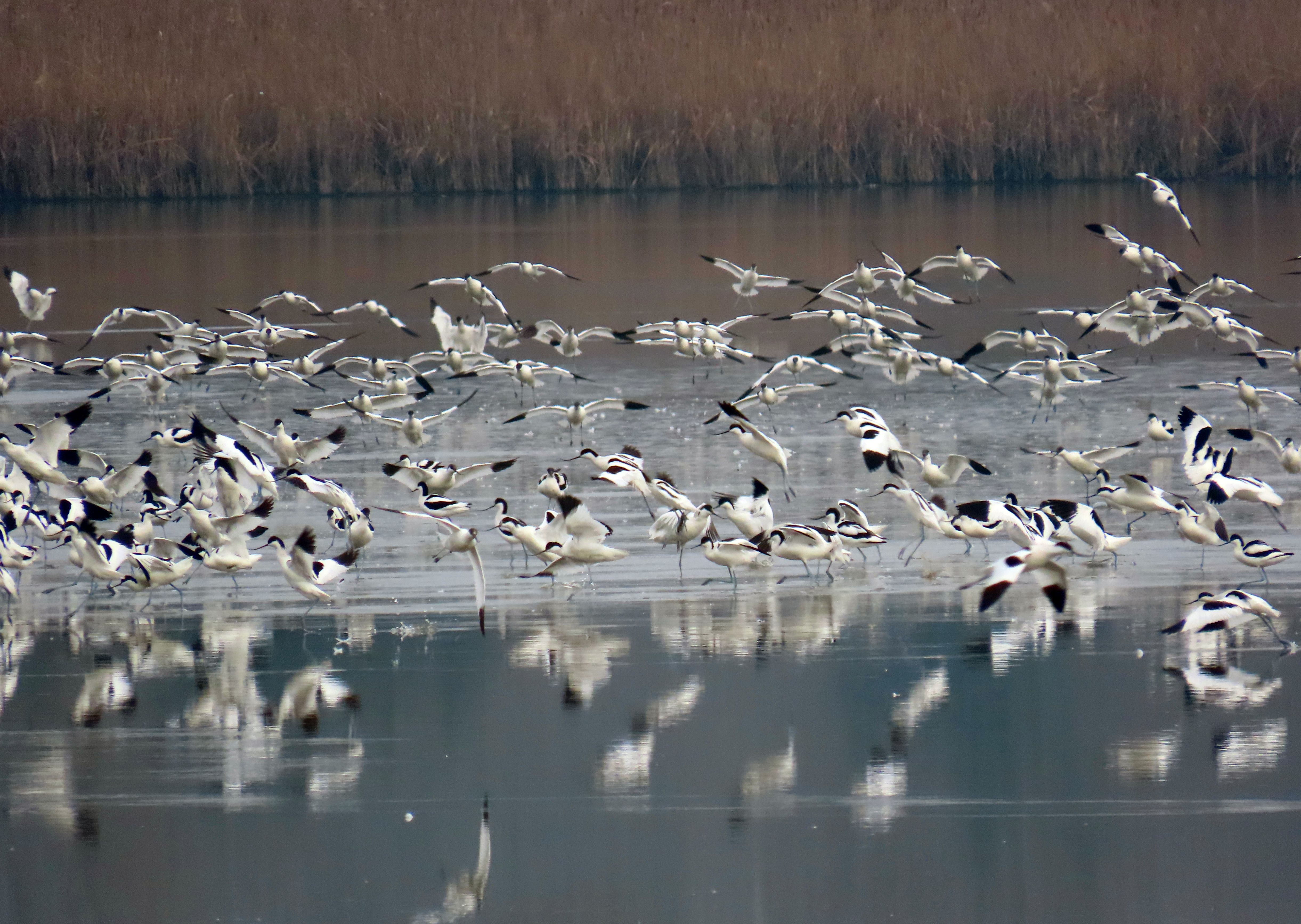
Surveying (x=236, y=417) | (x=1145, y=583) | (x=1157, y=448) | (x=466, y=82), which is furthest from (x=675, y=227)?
(x=1145, y=583)

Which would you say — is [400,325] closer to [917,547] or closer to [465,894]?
[917,547]

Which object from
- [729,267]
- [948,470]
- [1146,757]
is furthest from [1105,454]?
[729,267]

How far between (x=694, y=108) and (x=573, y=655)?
22.0 metres

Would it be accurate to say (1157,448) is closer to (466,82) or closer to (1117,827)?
(1117,827)

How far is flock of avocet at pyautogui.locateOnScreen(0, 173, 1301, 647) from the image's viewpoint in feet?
26.1

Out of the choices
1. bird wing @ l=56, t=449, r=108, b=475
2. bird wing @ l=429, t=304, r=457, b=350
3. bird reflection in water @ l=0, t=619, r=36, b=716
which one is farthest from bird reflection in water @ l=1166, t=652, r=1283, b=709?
bird wing @ l=429, t=304, r=457, b=350

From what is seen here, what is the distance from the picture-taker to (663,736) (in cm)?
599

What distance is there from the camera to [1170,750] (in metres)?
5.68

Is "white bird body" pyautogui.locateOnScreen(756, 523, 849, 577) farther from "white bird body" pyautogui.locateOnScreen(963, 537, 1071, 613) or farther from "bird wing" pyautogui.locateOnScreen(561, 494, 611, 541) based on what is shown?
"white bird body" pyautogui.locateOnScreen(963, 537, 1071, 613)

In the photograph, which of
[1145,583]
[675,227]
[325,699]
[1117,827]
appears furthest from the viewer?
[675,227]

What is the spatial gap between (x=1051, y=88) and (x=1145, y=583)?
21474 millimetres

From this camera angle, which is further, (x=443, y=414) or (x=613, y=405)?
(x=613, y=405)

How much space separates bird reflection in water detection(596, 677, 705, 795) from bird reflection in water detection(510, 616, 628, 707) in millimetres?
266

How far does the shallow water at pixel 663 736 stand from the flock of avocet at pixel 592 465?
163mm
